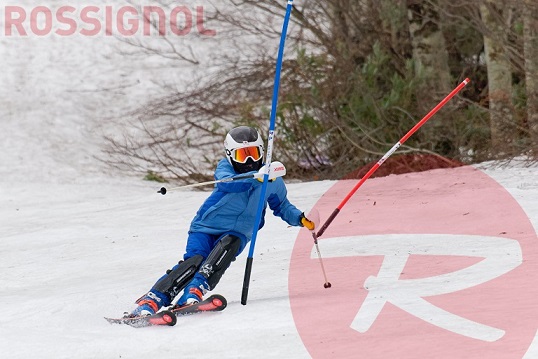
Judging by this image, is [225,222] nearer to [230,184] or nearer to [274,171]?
[230,184]

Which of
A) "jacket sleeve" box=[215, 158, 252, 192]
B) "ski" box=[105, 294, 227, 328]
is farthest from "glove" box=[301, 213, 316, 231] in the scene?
"ski" box=[105, 294, 227, 328]

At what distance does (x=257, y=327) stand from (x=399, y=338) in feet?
2.89

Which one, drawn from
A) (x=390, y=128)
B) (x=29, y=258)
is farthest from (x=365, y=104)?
(x=29, y=258)

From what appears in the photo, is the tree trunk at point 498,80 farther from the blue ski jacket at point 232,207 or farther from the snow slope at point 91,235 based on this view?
the blue ski jacket at point 232,207

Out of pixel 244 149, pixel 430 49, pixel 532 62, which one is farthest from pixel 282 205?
pixel 430 49

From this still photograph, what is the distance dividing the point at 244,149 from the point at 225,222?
46 centimetres

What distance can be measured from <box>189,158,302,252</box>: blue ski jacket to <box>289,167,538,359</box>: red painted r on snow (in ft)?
1.80

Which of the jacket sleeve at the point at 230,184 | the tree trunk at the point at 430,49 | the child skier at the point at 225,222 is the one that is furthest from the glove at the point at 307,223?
the tree trunk at the point at 430,49

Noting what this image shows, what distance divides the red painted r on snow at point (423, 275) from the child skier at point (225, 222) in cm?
52

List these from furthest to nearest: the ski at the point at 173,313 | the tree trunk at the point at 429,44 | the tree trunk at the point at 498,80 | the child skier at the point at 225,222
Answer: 1. the tree trunk at the point at 429,44
2. the tree trunk at the point at 498,80
3. the child skier at the point at 225,222
4. the ski at the point at 173,313

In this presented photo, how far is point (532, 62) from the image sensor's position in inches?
422

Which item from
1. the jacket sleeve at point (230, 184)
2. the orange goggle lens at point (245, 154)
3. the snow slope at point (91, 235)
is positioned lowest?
the snow slope at point (91, 235)

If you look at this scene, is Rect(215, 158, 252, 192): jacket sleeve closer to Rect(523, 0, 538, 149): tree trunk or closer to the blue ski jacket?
the blue ski jacket

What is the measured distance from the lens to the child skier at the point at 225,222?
6156 millimetres
